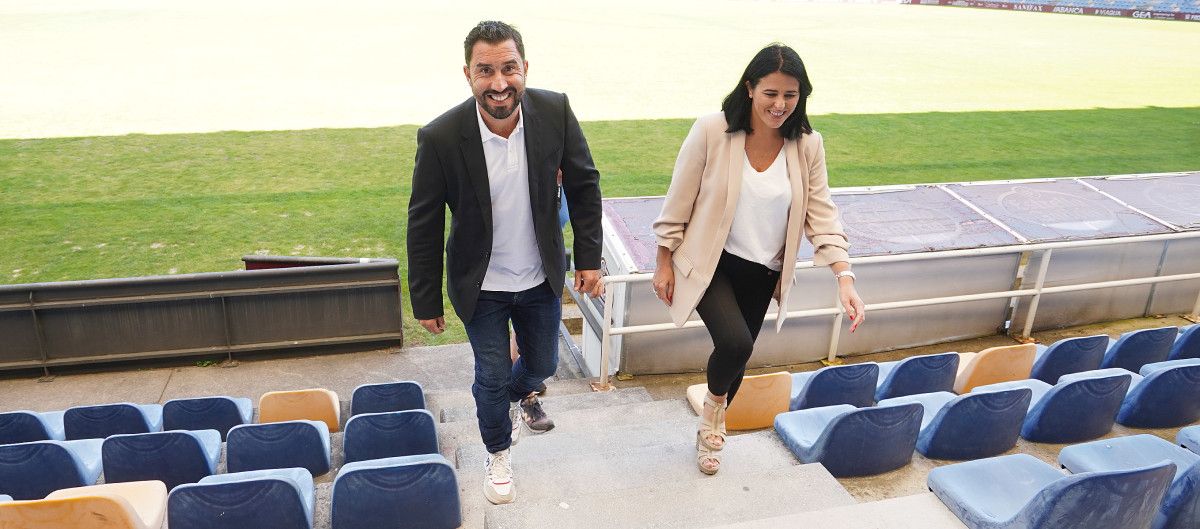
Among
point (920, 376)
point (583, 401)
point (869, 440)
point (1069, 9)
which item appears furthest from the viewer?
point (1069, 9)

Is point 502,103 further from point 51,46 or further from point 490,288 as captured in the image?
point 51,46

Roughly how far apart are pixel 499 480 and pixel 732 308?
3.58ft

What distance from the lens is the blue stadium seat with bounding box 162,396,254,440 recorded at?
176 inches

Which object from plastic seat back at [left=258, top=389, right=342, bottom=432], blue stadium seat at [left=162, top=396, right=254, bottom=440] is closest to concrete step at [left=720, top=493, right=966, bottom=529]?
plastic seat back at [left=258, top=389, right=342, bottom=432]

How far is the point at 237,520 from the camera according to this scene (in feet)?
9.62

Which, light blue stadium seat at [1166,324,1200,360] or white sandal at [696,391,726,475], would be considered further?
light blue stadium seat at [1166,324,1200,360]

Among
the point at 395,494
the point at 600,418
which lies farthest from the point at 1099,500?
the point at 600,418

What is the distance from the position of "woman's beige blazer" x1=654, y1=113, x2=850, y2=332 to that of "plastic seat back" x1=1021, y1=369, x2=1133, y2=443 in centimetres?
132

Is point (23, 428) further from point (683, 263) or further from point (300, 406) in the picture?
point (683, 263)

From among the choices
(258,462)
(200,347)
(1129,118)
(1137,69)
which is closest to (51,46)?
(200,347)

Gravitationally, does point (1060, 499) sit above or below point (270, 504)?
above

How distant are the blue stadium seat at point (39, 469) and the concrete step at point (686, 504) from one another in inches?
79.7

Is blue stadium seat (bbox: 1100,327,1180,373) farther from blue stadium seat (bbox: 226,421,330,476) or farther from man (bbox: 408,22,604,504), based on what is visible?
blue stadium seat (bbox: 226,421,330,476)

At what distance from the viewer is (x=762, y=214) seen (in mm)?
3066
